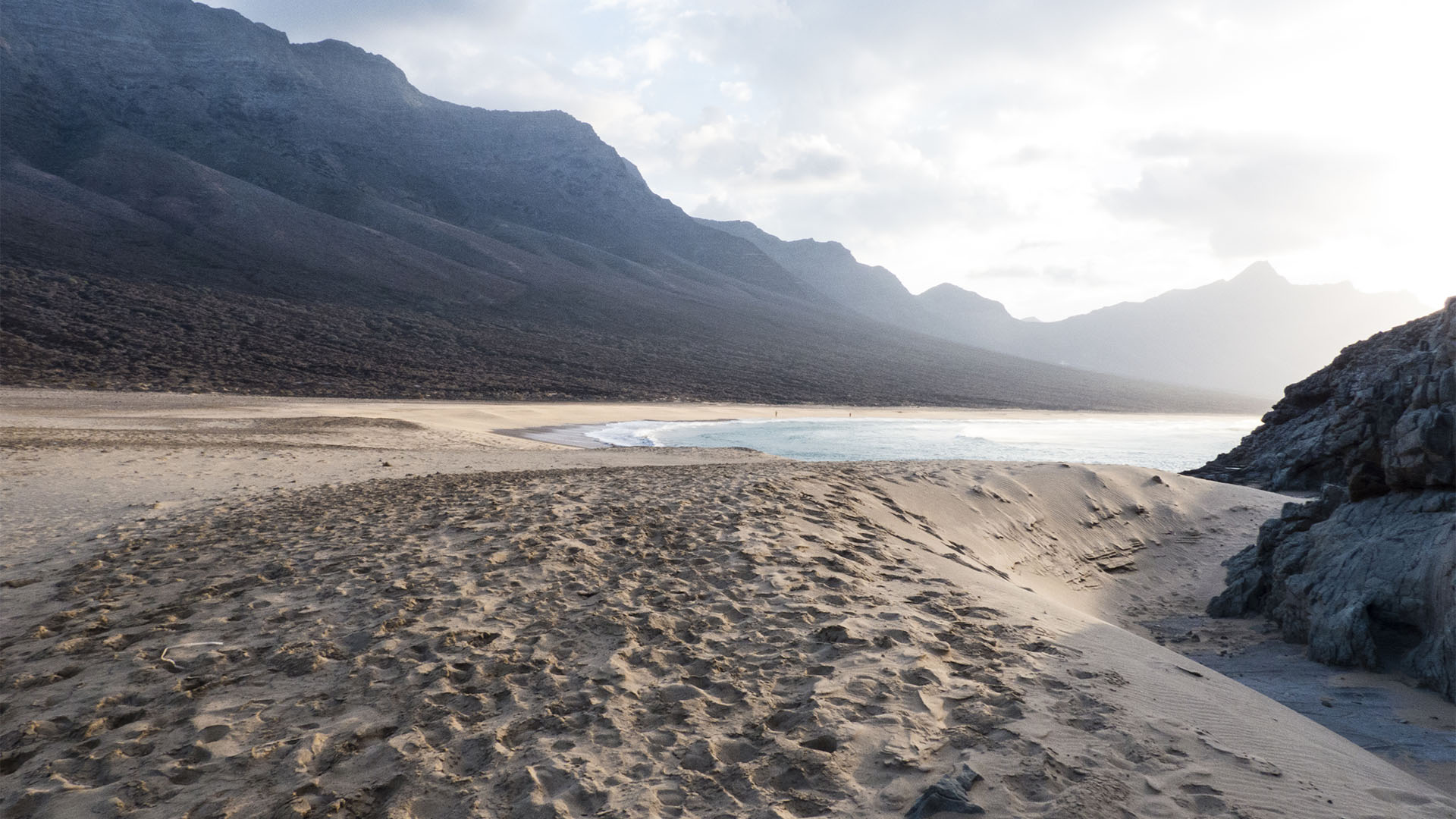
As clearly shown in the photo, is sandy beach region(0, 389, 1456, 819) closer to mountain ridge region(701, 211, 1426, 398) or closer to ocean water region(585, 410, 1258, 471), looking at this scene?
ocean water region(585, 410, 1258, 471)

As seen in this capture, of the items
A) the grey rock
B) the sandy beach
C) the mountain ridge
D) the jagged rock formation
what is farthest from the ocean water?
the mountain ridge

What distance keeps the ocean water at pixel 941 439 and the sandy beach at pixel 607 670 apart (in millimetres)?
11574

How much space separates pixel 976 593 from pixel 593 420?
1008 inches

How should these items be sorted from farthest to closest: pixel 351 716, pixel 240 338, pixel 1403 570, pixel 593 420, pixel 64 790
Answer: pixel 240 338
pixel 593 420
pixel 1403 570
pixel 351 716
pixel 64 790

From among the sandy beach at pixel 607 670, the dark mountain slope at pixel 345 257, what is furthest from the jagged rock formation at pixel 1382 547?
the dark mountain slope at pixel 345 257

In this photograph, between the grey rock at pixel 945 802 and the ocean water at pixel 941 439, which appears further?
the ocean water at pixel 941 439

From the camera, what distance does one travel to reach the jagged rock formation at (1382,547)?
5074 mm

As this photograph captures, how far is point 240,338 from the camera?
3600 cm

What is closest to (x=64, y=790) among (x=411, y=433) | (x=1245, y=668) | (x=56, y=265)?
(x=1245, y=668)

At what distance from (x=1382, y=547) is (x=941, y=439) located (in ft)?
80.5

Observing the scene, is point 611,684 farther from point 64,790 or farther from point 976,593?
point 976,593

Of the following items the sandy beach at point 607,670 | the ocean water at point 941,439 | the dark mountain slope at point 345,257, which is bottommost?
the sandy beach at point 607,670

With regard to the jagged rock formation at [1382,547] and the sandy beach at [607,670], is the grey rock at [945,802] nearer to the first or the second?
the sandy beach at [607,670]

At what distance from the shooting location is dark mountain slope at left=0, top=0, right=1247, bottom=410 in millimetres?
36031
